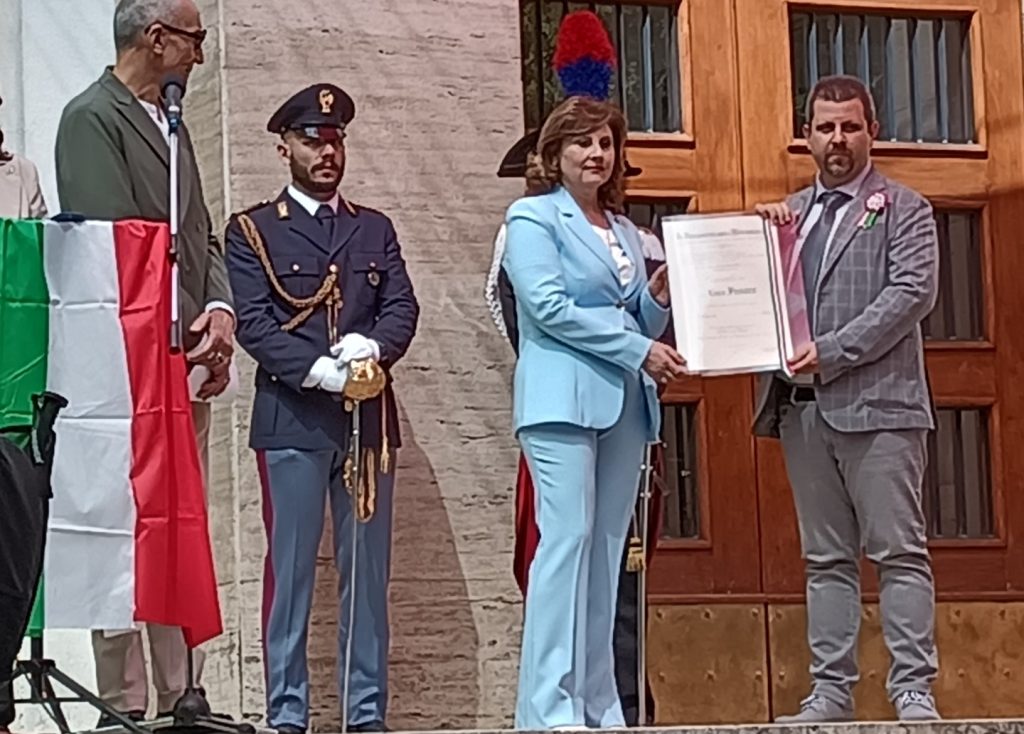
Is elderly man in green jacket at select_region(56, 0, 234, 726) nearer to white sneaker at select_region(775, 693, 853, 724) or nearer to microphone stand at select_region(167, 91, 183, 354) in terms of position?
microphone stand at select_region(167, 91, 183, 354)

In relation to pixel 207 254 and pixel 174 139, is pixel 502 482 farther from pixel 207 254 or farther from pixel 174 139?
pixel 174 139

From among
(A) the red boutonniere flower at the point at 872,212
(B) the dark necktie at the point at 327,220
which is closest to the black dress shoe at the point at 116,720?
(B) the dark necktie at the point at 327,220

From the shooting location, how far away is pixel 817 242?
7.73 meters

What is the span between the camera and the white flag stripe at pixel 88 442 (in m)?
6.57

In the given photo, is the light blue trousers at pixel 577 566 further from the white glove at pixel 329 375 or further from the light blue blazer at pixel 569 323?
the white glove at pixel 329 375

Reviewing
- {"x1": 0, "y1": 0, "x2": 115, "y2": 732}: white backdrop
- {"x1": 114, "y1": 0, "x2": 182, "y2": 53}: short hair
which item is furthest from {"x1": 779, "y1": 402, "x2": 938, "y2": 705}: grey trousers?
{"x1": 0, "y1": 0, "x2": 115, "y2": 732}: white backdrop

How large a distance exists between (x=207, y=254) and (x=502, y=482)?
186 centimetres

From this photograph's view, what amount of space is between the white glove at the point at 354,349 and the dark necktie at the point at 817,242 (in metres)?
1.33

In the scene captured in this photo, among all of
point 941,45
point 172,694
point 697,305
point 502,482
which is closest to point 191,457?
point 172,694

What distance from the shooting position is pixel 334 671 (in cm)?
841

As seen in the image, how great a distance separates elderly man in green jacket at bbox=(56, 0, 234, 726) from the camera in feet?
23.3

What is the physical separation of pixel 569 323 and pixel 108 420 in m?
1.36

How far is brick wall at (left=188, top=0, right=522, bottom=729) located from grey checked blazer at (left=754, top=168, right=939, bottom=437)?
1450 millimetres

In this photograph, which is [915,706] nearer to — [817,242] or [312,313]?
[817,242]
